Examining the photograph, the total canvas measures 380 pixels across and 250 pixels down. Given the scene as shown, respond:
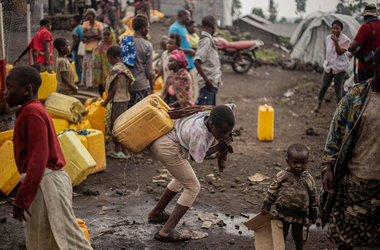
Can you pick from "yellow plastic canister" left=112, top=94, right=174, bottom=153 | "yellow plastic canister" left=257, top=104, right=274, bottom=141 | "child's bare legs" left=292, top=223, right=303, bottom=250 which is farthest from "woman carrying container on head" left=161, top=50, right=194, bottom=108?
"child's bare legs" left=292, top=223, right=303, bottom=250

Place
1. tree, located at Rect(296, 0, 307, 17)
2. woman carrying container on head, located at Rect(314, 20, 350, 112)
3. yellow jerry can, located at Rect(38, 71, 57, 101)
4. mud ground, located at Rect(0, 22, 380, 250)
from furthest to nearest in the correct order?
1. tree, located at Rect(296, 0, 307, 17)
2. woman carrying container on head, located at Rect(314, 20, 350, 112)
3. yellow jerry can, located at Rect(38, 71, 57, 101)
4. mud ground, located at Rect(0, 22, 380, 250)

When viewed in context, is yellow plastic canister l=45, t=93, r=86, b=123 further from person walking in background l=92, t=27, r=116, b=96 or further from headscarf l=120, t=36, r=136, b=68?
person walking in background l=92, t=27, r=116, b=96

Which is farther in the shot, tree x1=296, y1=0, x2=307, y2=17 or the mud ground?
tree x1=296, y1=0, x2=307, y2=17

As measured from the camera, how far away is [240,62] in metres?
14.7

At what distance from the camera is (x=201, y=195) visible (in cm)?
478

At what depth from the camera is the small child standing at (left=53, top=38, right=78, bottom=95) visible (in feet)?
20.7

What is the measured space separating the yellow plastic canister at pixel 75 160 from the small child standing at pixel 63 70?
199cm

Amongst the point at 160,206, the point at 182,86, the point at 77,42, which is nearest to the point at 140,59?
the point at 182,86

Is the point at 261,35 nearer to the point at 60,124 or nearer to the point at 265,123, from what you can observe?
the point at 265,123

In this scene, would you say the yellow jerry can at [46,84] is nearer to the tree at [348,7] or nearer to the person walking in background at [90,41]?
the person walking in background at [90,41]

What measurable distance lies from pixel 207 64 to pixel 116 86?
67.4 inches

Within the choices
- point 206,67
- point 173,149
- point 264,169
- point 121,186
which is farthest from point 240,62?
point 173,149

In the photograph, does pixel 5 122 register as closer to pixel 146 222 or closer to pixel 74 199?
pixel 74 199

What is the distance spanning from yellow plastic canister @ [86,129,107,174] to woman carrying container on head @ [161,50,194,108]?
4.43 ft
